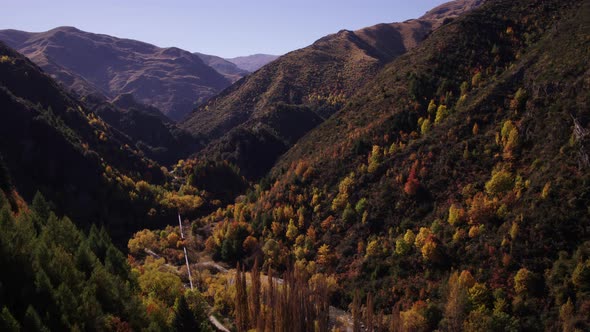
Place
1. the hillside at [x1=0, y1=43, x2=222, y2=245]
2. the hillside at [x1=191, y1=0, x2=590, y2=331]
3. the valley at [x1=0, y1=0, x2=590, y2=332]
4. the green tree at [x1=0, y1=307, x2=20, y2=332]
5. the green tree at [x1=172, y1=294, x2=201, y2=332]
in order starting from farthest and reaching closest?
1. the hillside at [x1=0, y1=43, x2=222, y2=245]
2. the hillside at [x1=191, y1=0, x2=590, y2=331]
3. the valley at [x1=0, y1=0, x2=590, y2=332]
4. the green tree at [x1=172, y1=294, x2=201, y2=332]
5. the green tree at [x1=0, y1=307, x2=20, y2=332]

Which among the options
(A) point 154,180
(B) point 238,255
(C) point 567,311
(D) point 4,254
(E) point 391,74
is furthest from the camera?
(A) point 154,180

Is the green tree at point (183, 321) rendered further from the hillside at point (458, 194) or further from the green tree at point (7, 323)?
the hillside at point (458, 194)

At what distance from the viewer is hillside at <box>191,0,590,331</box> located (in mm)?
60906

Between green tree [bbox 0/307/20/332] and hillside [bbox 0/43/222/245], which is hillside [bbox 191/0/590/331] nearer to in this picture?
hillside [bbox 0/43/222/245]

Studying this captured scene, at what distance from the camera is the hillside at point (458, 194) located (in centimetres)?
6091

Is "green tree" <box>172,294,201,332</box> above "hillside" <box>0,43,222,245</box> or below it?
below

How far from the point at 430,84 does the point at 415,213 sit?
150 ft

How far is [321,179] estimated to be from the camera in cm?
10912

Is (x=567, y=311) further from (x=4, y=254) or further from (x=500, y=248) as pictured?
(x=4, y=254)

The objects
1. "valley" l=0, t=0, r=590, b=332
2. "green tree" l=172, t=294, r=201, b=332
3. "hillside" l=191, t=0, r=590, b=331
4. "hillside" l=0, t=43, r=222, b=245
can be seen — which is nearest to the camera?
"green tree" l=172, t=294, r=201, b=332

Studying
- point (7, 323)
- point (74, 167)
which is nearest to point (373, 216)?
point (7, 323)

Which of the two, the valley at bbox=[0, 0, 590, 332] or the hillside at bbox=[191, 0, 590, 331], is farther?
the hillside at bbox=[191, 0, 590, 331]

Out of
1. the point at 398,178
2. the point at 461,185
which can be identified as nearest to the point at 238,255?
the point at 398,178

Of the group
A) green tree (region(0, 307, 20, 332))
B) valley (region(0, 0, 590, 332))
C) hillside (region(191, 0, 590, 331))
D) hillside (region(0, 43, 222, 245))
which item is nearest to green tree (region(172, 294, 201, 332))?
valley (region(0, 0, 590, 332))
